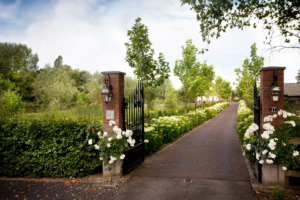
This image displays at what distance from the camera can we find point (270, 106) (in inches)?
168

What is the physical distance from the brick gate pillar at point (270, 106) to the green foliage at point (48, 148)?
376cm

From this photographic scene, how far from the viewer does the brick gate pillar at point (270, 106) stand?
4111 millimetres

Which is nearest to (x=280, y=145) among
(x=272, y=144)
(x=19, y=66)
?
(x=272, y=144)

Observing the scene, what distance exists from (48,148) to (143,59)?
200 inches

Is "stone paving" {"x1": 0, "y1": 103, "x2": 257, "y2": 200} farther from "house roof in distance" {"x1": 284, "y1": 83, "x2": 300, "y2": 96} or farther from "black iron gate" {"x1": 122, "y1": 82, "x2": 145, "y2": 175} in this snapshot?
"house roof in distance" {"x1": 284, "y1": 83, "x2": 300, "y2": 96}

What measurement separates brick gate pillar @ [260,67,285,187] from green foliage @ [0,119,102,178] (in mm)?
3764

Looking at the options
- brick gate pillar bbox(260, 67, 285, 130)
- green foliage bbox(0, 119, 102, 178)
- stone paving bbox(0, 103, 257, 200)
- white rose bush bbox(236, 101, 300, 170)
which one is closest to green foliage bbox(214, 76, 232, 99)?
stone paving bbox(0, 103, 257, 200)

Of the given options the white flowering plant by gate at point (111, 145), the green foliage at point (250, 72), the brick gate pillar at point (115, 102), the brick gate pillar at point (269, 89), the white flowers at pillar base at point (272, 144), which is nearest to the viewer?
the white flowers at pillar base at point (272, 144)

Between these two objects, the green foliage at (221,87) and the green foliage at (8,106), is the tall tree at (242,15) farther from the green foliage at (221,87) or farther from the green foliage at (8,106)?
the green foliage at (221,87)

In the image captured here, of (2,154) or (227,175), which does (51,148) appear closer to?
(2,154)

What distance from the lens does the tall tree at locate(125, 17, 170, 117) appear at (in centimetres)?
838

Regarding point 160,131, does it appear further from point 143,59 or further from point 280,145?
point 280,145

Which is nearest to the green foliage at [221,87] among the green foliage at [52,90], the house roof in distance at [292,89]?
the house roof in distance at [292,89]

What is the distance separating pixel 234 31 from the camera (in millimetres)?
7414
